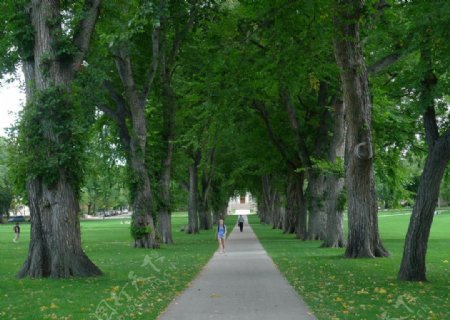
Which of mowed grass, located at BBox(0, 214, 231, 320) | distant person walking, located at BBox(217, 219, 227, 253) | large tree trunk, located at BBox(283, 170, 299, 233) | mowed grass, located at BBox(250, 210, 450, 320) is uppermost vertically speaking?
large tree trunk, located at BBox(283, 170, 299, 233)

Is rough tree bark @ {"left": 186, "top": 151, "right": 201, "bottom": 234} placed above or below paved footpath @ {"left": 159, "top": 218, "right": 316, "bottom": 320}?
above

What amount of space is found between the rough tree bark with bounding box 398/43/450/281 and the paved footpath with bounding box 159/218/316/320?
8.96 ft

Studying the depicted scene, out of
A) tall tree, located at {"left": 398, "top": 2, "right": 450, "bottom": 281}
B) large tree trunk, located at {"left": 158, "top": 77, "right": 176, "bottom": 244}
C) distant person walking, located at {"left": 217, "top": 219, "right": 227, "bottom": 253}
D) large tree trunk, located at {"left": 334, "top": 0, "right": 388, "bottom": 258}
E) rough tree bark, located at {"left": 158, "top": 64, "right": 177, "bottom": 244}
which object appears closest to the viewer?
tall tree, located at {"left": 398, "top": 2, "right": 450, "bottom": 281}

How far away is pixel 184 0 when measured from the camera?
2277cm

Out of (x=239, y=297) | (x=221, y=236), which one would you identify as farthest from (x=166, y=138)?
(x=239, y=297)

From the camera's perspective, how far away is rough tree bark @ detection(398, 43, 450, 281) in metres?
12.7

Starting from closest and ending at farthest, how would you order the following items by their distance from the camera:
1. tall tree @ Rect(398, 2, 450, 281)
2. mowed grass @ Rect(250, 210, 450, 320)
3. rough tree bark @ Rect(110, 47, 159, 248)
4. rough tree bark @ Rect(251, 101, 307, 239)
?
1. mowed grass @ Rect(250, 210, 450, 320)
2. tall tree @ Rect(398, 2, 450, 281)
3. rough tree bark @ Rect(110, 47, 159, 248)
4. rough tree bark @ Rect(251, 101, 307, 239)

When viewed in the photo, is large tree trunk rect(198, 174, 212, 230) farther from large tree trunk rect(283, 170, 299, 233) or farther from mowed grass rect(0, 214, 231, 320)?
mowed grass rect(0, 214, 231, 320)

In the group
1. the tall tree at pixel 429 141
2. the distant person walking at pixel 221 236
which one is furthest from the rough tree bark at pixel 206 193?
the tall tree at pixel 429 141

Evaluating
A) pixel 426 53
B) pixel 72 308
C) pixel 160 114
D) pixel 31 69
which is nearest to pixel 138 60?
pixel 160 114

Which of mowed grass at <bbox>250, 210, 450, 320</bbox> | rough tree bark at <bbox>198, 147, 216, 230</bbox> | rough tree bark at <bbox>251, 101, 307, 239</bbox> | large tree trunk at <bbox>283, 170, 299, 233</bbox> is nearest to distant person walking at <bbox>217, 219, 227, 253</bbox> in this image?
mowed grass at <bbox>250, 210, 450, 320</bbox>

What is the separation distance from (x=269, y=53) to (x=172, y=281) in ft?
21.2

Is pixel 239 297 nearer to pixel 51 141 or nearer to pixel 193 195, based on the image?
pixel 51 141

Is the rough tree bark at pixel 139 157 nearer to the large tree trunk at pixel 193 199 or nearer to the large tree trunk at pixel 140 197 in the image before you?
the large tree trunk at pixel 140 197
